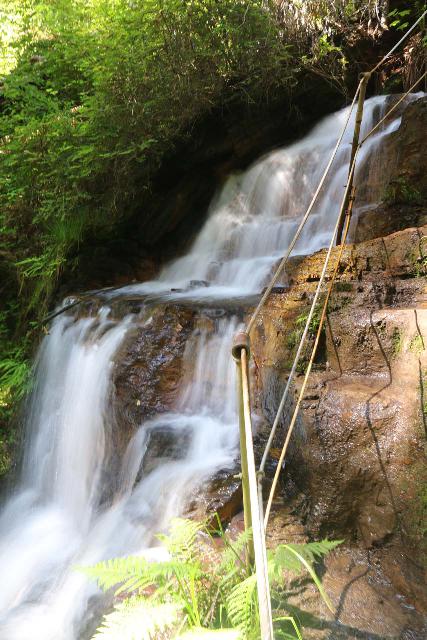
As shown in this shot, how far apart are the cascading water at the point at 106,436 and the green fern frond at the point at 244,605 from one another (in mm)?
1506

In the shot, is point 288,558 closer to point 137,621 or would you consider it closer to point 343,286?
point 137,621

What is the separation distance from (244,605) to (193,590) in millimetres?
296

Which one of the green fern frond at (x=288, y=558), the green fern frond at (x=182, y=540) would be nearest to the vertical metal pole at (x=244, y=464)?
the green fern frond at (x=288, y=558)

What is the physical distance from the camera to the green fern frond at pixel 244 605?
1.69 meters

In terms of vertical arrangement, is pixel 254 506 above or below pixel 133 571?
above

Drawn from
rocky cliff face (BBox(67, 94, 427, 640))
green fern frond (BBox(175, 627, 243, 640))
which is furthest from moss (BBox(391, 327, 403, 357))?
green fern frond (BBox(175, 627, 243, 640))

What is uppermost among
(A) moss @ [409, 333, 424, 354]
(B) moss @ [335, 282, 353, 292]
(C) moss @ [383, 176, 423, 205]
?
(C) moss @ [383, 176, 423, 205]

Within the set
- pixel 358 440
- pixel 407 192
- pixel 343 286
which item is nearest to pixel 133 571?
pixel 358 440

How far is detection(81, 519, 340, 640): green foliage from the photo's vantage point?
170 centimetres

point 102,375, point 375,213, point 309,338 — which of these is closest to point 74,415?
point 102,375

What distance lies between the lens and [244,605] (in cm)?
171

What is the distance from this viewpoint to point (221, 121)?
9328 mm

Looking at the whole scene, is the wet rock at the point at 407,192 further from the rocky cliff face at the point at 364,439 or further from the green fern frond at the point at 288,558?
the green fern frond at the point at 288,558

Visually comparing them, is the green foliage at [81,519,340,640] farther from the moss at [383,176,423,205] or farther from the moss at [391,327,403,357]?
the moss at [383,176,423,205]
